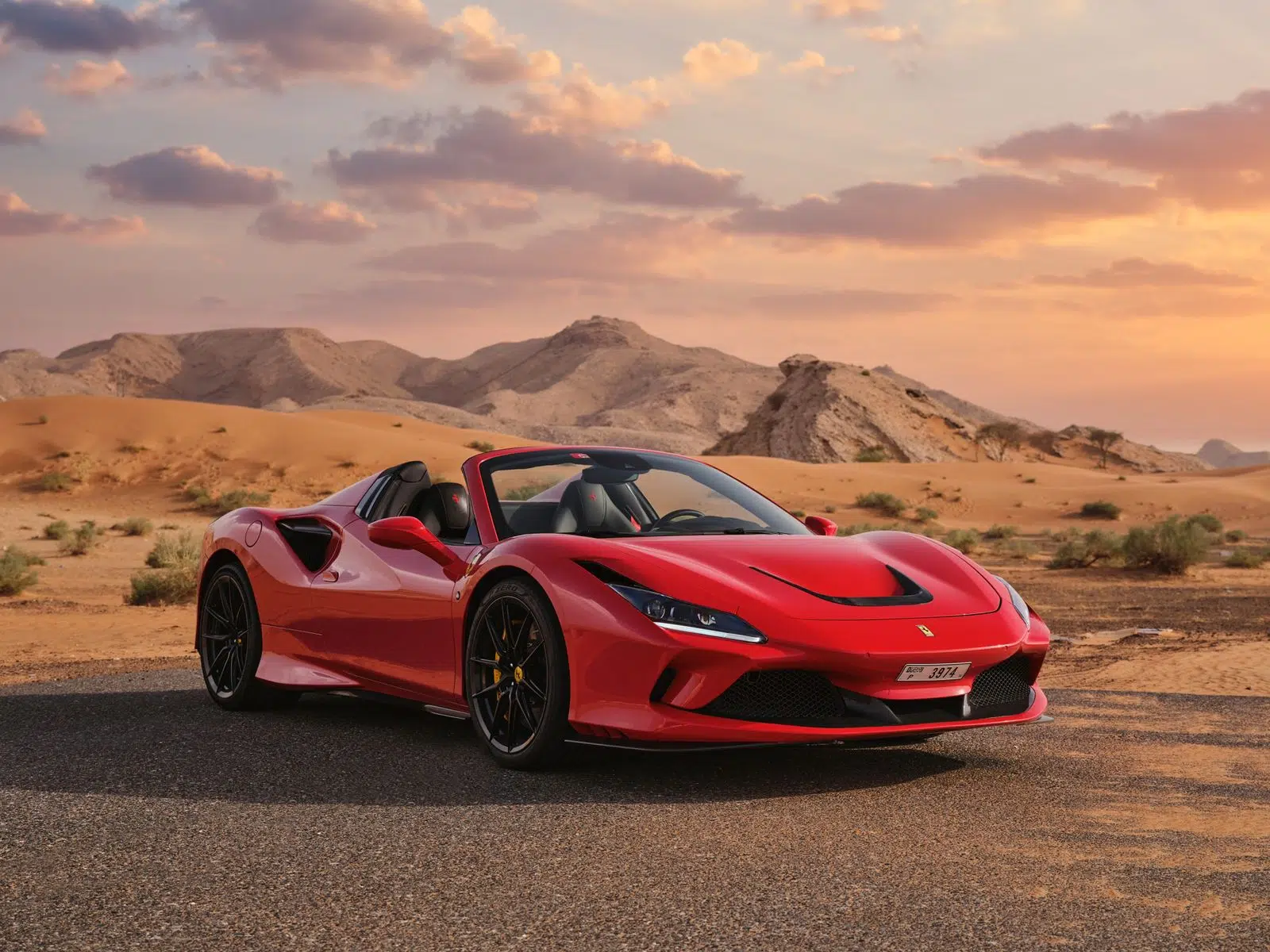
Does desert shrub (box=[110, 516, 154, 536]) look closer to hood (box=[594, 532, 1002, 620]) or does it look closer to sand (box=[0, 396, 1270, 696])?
sand (box=[0, 396, 1270, 696])

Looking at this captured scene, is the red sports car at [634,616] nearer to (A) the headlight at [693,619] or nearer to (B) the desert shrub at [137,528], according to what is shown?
(A) the headlight at [693,619]

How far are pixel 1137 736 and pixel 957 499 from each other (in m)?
47.2

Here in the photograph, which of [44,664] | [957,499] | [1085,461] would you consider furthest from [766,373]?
[44,664]

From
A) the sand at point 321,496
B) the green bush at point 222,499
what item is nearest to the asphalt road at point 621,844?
the sand at point 321,496

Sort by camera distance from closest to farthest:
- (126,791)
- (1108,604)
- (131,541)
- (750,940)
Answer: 1. (750,940)
2. (126,791)
3. (1108,604)
4. (131,541)

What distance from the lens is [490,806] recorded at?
5.72 meters

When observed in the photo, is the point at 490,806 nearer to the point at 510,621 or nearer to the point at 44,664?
the point at 510,621

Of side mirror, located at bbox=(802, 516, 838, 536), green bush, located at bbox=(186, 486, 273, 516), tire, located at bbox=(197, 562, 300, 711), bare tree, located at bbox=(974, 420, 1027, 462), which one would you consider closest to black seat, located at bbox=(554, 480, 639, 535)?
side mirror, located at bbox=(802, 516, 838, 536)

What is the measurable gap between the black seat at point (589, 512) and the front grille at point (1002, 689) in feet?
5.98

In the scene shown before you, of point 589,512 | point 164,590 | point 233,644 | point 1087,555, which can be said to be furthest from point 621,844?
point 1087,555

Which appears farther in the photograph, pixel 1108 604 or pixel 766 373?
pixel 766 373

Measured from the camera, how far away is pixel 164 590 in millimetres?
19047

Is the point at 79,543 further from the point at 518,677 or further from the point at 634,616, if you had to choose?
the point at 634,616

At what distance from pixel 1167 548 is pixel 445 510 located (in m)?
20.2
